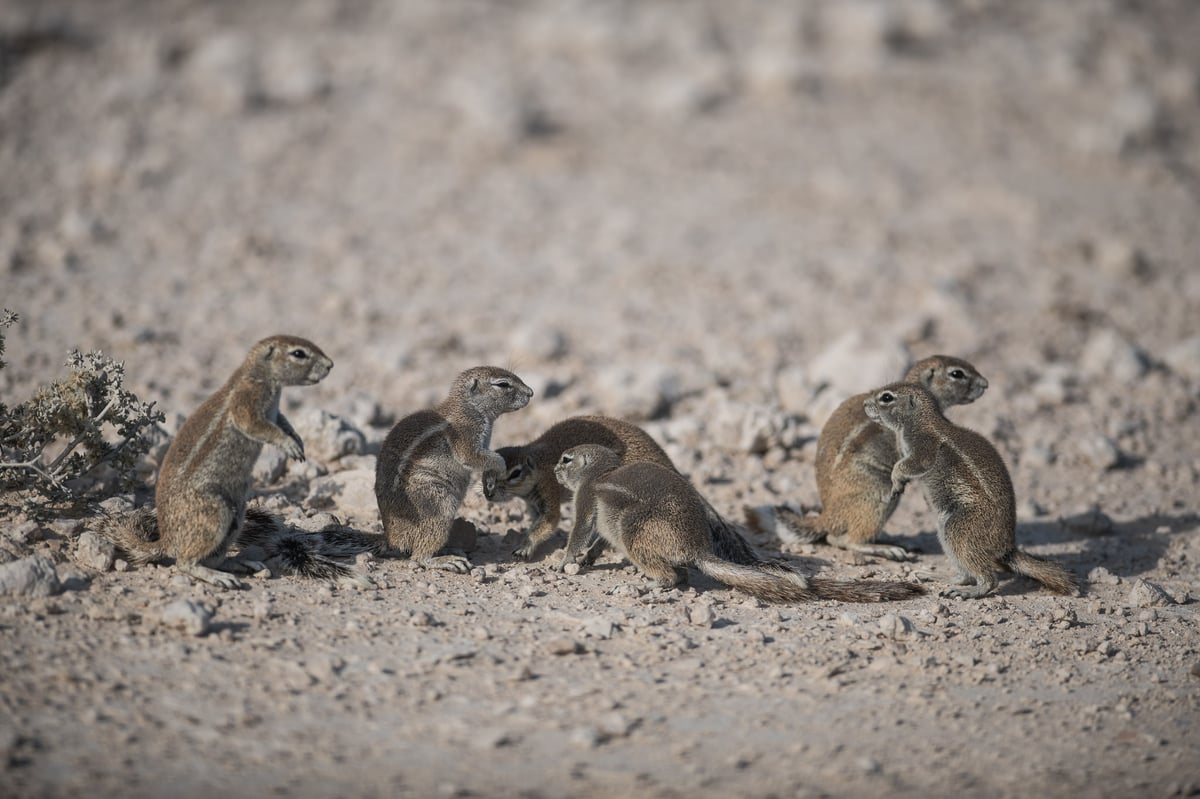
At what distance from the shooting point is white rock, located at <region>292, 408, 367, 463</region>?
8516mm

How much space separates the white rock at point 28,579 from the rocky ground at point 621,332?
0.08 feet

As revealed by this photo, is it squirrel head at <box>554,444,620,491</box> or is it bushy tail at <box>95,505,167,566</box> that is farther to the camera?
squirrel head at <box>554,444,620,491</box>

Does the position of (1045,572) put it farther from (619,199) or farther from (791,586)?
(619,199)

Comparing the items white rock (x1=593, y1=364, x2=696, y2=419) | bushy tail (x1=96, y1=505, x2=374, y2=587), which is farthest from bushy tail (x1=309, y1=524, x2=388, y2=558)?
white rock (x1=593, y1=364, x2=696, y2=419)

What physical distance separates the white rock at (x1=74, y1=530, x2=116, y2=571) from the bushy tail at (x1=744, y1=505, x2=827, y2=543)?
4358 millimetres

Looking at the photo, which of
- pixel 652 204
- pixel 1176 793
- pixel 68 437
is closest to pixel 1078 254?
pixel 652 204

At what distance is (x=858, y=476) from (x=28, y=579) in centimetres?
532

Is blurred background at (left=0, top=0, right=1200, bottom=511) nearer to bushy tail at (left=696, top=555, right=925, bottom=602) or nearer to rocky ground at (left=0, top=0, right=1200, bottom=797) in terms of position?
rocky ground at (left=0, top=0, right=1200, bottom=797)

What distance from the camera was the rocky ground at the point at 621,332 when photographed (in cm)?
542

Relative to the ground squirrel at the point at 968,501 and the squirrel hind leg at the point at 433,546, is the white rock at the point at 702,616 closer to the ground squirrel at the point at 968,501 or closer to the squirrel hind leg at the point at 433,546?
the squirrel hind leg at the point at 433,546

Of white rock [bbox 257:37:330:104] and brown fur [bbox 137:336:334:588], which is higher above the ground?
white rock [bbox 257:37:330:104]

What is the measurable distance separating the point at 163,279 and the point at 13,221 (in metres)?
2.00

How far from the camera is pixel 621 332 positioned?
39.0 feet

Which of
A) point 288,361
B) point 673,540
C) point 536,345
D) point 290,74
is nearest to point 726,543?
point 673,540
